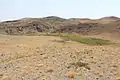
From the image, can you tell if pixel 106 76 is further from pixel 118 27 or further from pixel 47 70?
pixel 118 27

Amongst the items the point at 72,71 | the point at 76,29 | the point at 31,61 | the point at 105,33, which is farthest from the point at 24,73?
the point at 76,29

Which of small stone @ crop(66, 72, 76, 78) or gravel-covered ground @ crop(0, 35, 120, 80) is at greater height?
small stone @ crop(66, 72, 76, 78)

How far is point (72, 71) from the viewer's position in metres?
16.7

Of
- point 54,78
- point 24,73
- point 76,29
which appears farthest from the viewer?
point 76,29

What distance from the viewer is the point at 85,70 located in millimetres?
17156

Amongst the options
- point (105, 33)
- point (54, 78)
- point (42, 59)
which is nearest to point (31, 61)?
point (42, 59)

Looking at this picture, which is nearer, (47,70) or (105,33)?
(47,70)

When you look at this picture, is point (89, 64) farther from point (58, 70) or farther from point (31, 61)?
point (31, 61)

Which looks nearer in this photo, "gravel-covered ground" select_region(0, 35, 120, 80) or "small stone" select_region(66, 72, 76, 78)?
"small stone" select_region(66, 72, 76, 78)

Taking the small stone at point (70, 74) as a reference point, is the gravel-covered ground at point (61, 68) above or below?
below

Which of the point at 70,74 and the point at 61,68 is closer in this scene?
the point at 70,74

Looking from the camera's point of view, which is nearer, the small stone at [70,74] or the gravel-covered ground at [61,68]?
the small stone at [70,74]

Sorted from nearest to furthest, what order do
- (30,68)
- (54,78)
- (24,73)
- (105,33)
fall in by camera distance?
(54,78)
(24,73)
(30,68)
(105,33)

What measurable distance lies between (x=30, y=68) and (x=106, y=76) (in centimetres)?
437
